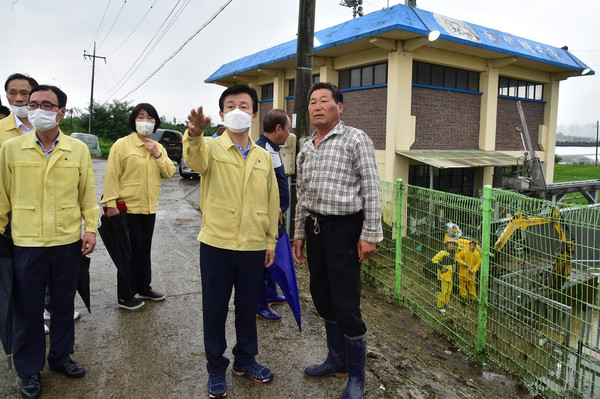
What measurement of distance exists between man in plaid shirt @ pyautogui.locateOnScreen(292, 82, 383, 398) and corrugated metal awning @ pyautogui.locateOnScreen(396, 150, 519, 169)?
9128 millimetres

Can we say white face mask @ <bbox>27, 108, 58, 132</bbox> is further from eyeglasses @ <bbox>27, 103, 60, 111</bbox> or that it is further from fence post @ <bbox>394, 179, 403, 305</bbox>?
fence post @ <bbox>394, 179, 403, 305</bbox>

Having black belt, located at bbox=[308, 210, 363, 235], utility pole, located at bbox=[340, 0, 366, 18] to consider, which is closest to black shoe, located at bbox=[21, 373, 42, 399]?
black belt, located at bbox=[308, 210, 363, 235]

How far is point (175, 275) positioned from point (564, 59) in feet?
56.5

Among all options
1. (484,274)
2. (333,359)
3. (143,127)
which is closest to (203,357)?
(333,359)

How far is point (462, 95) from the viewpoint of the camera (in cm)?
1435

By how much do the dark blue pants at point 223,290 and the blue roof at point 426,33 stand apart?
32.3ft

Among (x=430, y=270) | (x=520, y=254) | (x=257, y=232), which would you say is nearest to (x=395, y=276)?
(x=430, y=270)

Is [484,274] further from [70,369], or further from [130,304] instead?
[70,369]

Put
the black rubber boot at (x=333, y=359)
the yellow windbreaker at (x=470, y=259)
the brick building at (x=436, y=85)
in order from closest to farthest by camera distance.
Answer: the black rubber boot at (x=333, y=359), the yellow windbreaker at (x=470, y=259), the brick building at (x=436, y=85)

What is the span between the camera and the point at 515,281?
3863mm

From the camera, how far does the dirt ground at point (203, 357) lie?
116 inches

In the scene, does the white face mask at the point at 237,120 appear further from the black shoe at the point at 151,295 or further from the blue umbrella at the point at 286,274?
the black shoe at the point at 151,295

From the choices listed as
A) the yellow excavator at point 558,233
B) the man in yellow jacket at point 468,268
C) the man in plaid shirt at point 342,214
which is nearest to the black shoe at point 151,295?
the man in plaid shirt at point 342,214

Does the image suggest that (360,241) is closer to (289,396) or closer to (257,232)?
(257,232)
